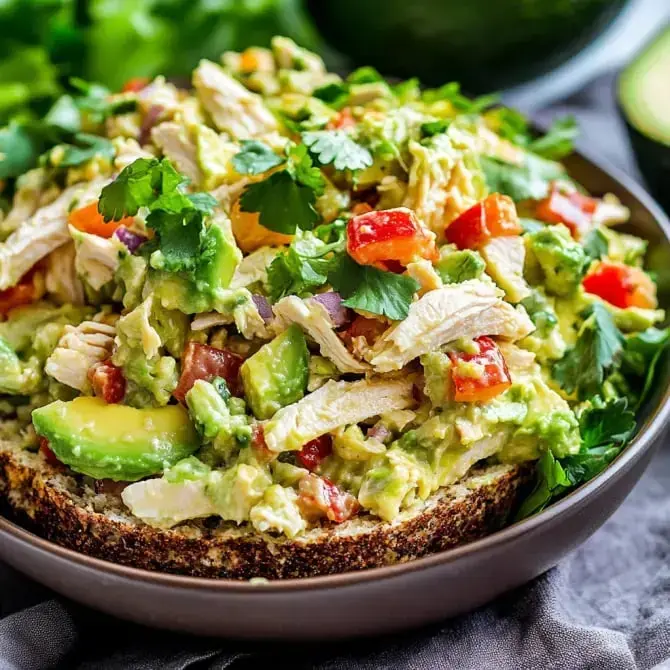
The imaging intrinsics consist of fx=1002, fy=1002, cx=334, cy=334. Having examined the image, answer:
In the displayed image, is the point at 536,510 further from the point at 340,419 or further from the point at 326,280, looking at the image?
the point at 326,280

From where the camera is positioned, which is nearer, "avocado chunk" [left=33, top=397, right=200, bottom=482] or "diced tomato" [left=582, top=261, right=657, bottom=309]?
"avocado chunk" [left=33, top=397, right=200, bottom=482]

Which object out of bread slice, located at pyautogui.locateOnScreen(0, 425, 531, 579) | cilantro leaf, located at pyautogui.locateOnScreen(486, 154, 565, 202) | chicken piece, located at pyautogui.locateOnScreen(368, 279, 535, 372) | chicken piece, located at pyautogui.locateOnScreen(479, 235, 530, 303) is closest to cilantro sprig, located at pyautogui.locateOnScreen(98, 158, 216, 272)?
chicken piece, located at pyautogui.locateOnScreen(368, 279, 535, 372)

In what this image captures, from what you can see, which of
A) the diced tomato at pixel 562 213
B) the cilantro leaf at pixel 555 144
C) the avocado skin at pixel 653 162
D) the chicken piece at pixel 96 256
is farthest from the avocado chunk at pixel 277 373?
the avocado skin at pixel 653 162

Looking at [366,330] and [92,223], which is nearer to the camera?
[366,330]

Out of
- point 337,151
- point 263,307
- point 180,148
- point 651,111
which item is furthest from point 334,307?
point 651,111

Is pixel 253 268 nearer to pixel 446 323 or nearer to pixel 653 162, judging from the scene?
pixel 446 323

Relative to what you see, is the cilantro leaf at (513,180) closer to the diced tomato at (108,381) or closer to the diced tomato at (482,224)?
the diced tomato at (482,224)

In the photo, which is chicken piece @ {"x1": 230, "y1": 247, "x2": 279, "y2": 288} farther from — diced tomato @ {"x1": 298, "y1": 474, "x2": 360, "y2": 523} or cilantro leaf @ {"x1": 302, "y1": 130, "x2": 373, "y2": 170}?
diced tomato @ {"x1": 298, "y1": 474, "x2": 360, "y2": 523}

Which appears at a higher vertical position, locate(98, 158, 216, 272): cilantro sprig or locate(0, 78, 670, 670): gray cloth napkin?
locate(98, 158, 216, 272): cilantro sprig
